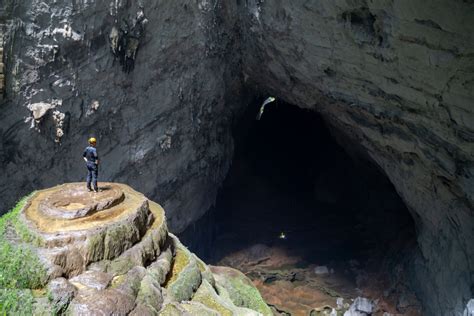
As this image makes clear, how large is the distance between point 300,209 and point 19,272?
15.9 metres

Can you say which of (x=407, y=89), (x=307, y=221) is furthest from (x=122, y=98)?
(x=307, y=221)

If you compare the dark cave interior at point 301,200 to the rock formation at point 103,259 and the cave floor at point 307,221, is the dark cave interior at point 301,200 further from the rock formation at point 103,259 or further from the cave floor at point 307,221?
the rock formation at point 103,259

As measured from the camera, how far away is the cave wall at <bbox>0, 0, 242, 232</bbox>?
10641mm

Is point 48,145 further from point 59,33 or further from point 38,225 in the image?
point 38,225

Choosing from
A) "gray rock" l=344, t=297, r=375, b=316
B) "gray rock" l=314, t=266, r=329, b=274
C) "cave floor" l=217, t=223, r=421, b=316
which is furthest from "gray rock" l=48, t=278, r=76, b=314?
"gray rock" l=314, t=266, r=329, b=274

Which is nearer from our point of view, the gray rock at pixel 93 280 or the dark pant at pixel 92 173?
the gray rock at pixel 93 280

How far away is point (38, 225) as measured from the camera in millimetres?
8258

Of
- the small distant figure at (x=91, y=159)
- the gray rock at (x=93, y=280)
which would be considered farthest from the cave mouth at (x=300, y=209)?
the gray rock at (x=93, y=280)

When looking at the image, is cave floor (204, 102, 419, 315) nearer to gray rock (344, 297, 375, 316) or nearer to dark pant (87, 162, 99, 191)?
gray rock (344, 297, 375, 316)

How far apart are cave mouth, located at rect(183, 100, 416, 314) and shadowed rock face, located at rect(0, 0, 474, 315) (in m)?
3.03

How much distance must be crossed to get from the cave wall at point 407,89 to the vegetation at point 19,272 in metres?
9.21

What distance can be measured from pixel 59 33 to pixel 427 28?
892cm

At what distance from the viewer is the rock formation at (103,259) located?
7.16m

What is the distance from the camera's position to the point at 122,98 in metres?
13.0
